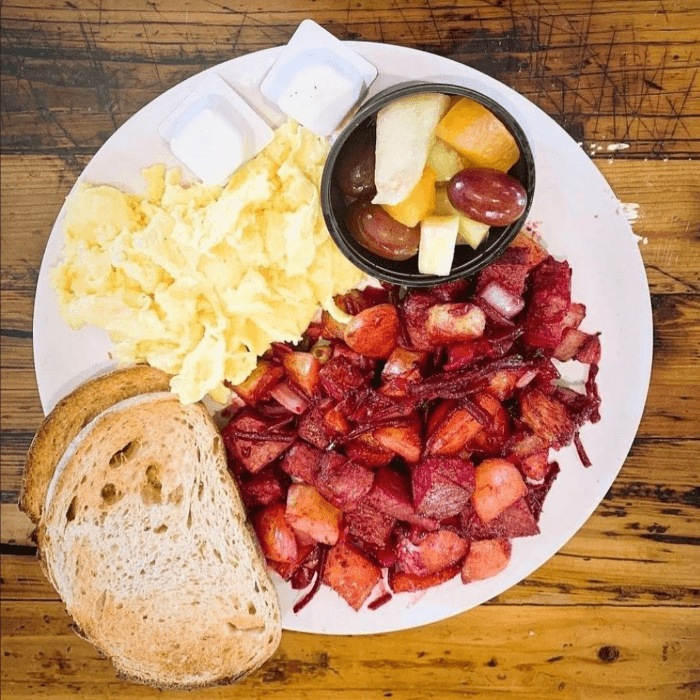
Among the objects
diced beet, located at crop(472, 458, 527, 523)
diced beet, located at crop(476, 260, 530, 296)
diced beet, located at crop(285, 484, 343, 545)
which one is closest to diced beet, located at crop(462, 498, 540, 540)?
diced beet, located at crop(472, 458, 527, 523)

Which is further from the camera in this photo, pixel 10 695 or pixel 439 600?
pixel 10 695

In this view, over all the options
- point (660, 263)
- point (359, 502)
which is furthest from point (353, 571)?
point (660, 263)

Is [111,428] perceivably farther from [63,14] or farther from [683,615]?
[683,615]

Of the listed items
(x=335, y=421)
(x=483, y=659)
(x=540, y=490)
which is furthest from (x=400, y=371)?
(x=483, y=659)

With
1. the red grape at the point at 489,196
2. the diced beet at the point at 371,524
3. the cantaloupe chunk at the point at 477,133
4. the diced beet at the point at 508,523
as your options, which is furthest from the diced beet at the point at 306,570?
the cantaloupe chunk at the point at 477,133

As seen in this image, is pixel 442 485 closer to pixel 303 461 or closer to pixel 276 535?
pixel 303 461

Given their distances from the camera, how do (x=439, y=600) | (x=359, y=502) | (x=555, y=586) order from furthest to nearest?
(x=555, y=586) → (x=439, y=600) → (x=359, y=502)

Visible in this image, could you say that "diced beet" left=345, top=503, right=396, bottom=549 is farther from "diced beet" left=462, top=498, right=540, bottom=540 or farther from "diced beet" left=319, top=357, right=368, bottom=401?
"diced beet" left=319, top=357, right=368, bottom=401

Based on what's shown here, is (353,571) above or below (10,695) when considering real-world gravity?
above
